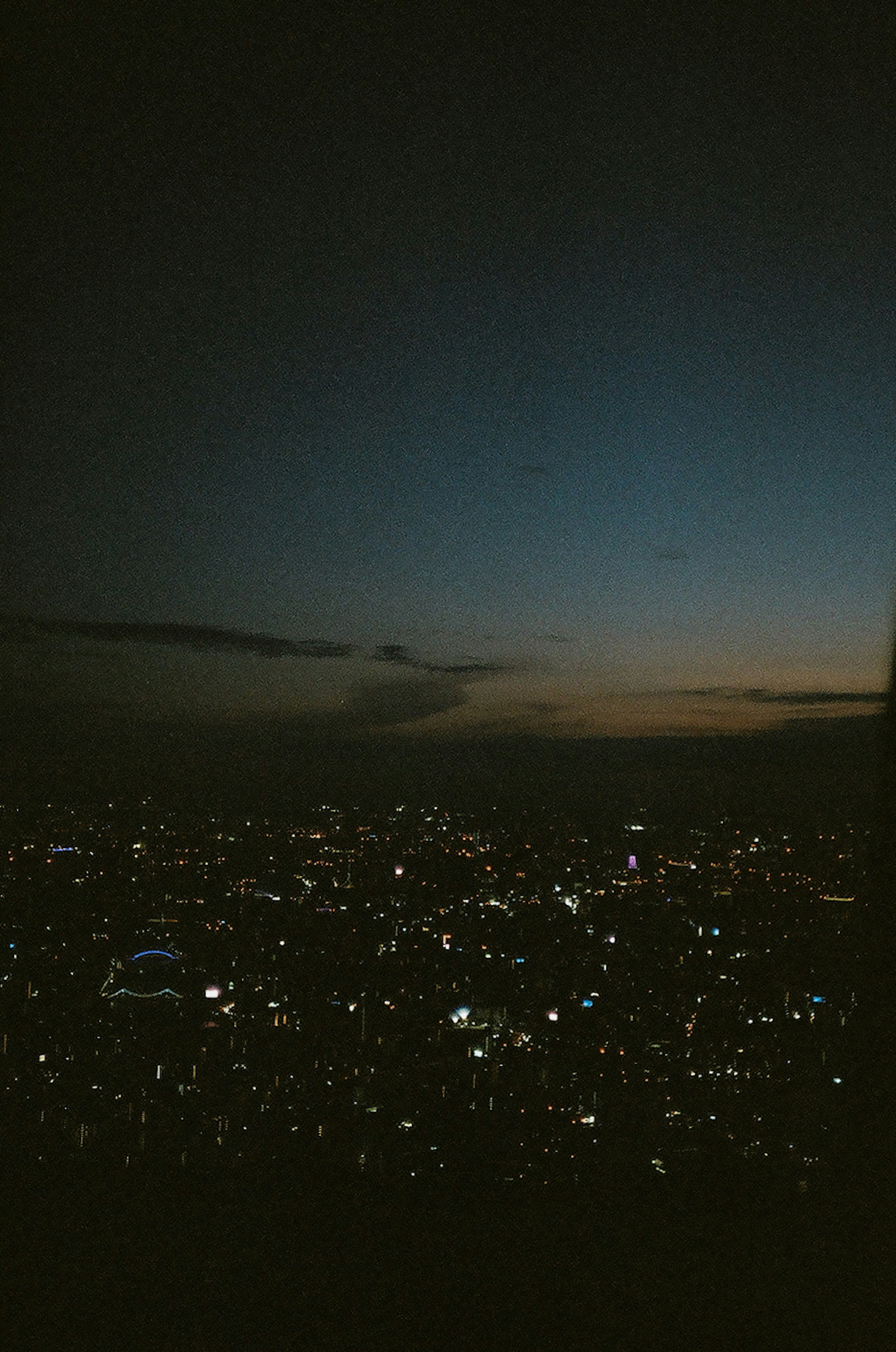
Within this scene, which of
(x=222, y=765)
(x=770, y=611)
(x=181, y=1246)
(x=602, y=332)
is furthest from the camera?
(x=222, y=765)

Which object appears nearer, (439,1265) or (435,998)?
(439,1265)

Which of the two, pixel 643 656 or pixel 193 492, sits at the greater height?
pixel 193 492

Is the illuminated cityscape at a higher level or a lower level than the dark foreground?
higher

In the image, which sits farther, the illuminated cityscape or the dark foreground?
the illuminated cityscape

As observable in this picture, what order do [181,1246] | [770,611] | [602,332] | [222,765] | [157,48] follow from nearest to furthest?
[181,1246] < [157,48] < [602,332] < [770,611] < [222,765]

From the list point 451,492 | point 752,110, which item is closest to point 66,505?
point 451,492

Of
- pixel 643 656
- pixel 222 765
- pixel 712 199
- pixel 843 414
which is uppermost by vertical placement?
pixel 712 199

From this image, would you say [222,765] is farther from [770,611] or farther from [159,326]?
[770,611]

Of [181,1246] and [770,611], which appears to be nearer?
[181,1246]

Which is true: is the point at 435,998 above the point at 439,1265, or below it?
above

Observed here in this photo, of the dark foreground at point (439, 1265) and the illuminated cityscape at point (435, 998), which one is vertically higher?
the illuminated cityscape at point (435, 998)

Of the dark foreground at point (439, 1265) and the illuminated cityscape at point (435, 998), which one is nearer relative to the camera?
the dark foreground at point (439, 1265)
